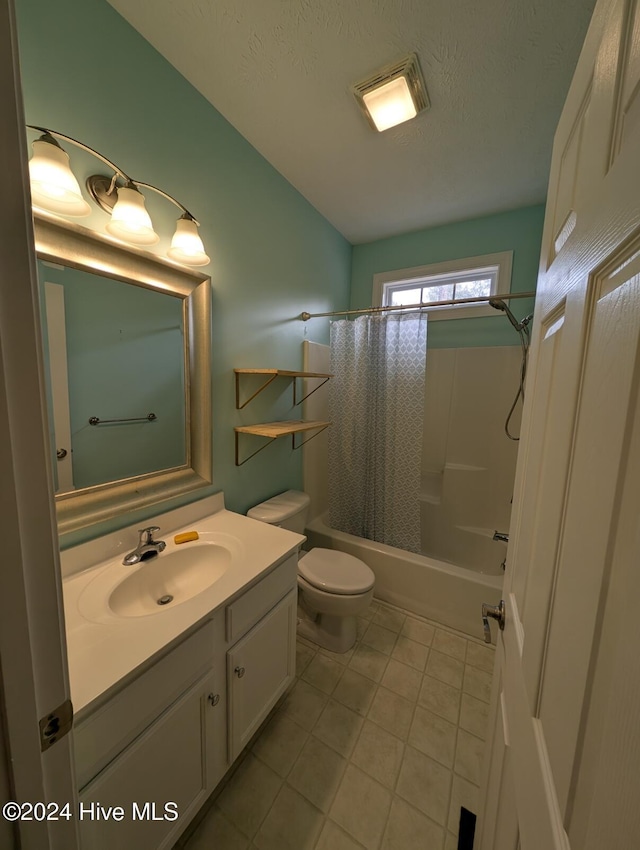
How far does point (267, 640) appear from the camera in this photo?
1153 mm

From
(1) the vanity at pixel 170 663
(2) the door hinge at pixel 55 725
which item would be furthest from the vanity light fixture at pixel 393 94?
(2) the door hinge at pixel 55 725

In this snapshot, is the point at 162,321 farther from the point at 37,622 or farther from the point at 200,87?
the point at 37,622

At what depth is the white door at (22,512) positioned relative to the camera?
1.14 feet

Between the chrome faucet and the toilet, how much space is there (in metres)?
0.54

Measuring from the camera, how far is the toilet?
1557 millimetres

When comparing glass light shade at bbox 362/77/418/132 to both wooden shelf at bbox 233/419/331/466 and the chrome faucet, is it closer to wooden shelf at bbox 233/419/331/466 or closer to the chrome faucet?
wooden shelf at bbox 233/419/331/466

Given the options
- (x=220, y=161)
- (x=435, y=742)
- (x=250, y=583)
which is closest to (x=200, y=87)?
(x=220, y=161)

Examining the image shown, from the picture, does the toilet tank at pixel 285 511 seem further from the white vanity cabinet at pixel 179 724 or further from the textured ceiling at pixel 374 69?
the textured ceiling at pixel 374 69

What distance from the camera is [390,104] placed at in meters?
1.26

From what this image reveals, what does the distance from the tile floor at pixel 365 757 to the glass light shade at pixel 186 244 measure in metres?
1.96

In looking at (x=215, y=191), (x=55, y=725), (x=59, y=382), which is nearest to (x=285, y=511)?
(x=59, y=382)

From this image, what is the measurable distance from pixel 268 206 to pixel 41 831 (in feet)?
6.97

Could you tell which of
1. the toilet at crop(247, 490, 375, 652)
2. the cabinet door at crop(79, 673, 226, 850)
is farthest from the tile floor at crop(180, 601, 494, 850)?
the cabinet door at crop(79, 673, 226, 850)

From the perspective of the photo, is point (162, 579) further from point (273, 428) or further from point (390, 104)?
point (390, 104)
